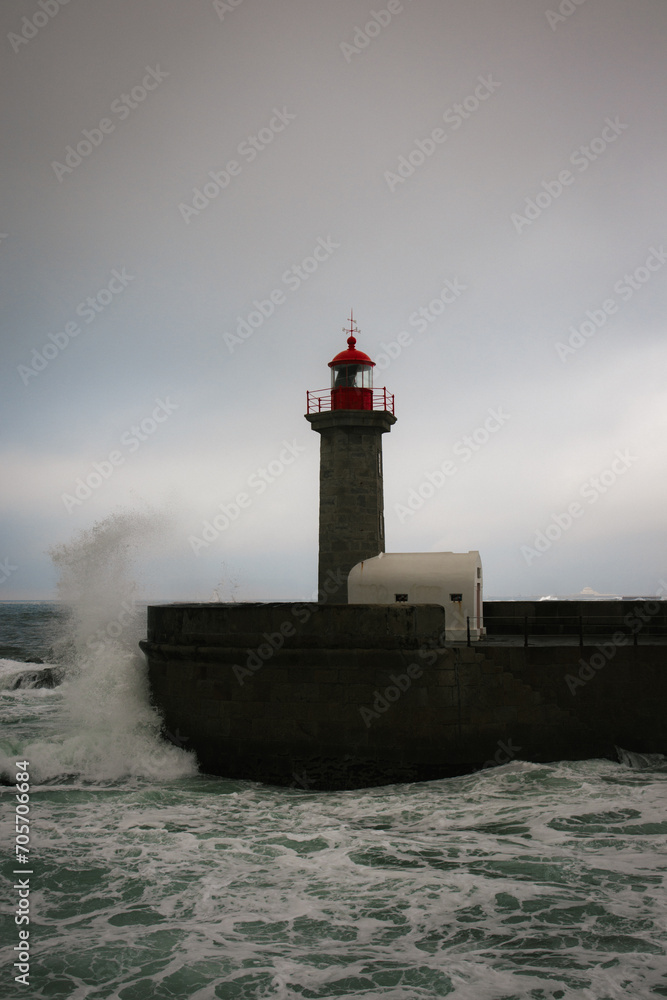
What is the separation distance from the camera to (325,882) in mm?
6863

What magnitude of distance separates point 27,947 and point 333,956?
235cm

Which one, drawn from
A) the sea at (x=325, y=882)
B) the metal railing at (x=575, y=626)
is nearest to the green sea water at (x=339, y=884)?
the sea at (x=325, y=882)

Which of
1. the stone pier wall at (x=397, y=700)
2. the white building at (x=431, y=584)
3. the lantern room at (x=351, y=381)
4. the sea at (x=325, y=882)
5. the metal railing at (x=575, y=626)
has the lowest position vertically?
the sea at (x=325, y=882)

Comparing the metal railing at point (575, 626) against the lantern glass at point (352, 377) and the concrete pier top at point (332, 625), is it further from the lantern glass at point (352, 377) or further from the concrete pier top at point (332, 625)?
the lantern glass at point (352, 377)

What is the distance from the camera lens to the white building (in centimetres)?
1160

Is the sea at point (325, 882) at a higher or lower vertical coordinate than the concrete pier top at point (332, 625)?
lower

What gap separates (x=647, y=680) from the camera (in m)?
10.7

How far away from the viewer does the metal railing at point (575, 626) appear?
41.0ft

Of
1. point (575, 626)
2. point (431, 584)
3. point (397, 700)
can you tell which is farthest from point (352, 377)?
point (397, 700)

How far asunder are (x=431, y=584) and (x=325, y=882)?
562 cm

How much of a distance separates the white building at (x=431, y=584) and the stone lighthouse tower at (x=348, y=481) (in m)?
2.39

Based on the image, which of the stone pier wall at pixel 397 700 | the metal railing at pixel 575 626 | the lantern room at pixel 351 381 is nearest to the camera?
the stone pier wall at pixel 397 700

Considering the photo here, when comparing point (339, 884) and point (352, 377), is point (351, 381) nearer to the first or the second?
point (352, 377)

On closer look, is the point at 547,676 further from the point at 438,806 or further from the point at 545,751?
the point at 438,806
